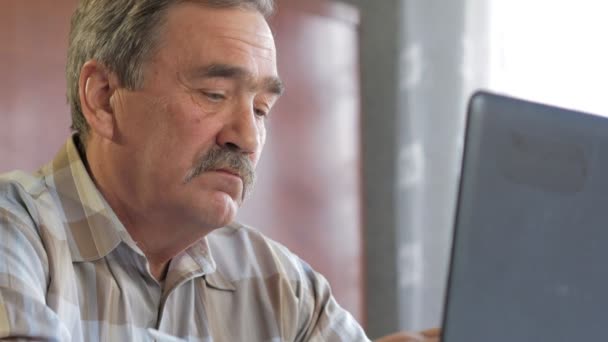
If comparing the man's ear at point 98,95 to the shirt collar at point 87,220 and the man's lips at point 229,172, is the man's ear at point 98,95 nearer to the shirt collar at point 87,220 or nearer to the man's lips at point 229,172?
A: the shirt collar at point 87,220

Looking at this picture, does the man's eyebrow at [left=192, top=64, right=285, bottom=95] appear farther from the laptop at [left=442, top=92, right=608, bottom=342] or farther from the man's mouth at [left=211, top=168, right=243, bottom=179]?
the laptop at [left=442, top=92, right=608, bottom=342]

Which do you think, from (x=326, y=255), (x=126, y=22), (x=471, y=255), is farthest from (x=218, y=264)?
(x=326, y=255)

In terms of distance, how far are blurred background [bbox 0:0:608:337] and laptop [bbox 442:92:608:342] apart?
1.87 m

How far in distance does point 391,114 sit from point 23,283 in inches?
84.0

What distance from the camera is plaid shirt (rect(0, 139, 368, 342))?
112cm

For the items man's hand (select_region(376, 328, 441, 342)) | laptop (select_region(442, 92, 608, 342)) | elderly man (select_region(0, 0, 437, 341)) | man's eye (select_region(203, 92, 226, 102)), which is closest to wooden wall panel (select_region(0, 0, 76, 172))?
elderly man (select_region(0, 0, 437, 341))

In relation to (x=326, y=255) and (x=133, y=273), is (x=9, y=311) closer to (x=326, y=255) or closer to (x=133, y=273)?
(x=133, y=273)

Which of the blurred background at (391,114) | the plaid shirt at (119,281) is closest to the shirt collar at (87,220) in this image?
the plaid shirt at (119,281)

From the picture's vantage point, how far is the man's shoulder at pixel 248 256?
4.68 feet

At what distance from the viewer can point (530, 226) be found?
2.20 ft

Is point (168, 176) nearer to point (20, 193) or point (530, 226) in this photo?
point (20, 193)

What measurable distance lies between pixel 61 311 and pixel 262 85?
1.45 ft

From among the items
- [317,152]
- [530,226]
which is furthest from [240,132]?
[317,152]

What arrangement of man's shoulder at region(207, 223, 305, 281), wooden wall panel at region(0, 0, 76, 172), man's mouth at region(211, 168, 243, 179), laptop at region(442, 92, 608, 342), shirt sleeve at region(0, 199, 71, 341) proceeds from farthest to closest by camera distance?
wooden wall panel at region(0, 0, 76, 172) → man's shoulder at region(207, 223, 305, 281) → man's mouth at region(211, 168, 243, 179) → shirt sleeve at region(0, 199, 71, 341) → laptop at region(442, 92, 608, 342)
